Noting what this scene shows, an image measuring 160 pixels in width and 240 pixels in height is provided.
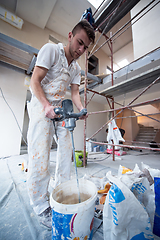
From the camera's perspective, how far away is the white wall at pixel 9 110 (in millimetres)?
2613

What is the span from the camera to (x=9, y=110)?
2.72 meters

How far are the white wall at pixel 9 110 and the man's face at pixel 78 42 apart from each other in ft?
8.84

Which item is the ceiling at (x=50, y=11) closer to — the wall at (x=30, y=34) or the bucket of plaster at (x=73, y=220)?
the wall at (x=30, y=34)

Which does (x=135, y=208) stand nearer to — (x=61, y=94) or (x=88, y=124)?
(x=61, y=94)

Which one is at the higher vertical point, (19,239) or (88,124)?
(88,124)

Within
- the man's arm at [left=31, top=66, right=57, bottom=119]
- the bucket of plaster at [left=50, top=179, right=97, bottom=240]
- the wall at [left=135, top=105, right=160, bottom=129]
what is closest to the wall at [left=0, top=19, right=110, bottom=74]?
the man's arm at [left=31, top=66, right=57, bottom=119]

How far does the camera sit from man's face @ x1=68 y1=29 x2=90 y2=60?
72cm

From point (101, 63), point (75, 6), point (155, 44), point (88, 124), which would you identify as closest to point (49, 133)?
point (155, 44)

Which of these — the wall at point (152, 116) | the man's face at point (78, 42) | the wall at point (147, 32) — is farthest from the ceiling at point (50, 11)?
the wall at point (152, 116)

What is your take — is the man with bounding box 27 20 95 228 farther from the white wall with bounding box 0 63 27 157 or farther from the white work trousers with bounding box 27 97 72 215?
the white wall with bounding box 0 63 27 157

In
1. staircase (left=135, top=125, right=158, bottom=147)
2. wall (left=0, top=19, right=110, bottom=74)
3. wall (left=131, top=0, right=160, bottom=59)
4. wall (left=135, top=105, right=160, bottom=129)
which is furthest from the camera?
wall (left=135, top=105, right=160, bottom=129)

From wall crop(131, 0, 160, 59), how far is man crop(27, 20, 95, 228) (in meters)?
2.72

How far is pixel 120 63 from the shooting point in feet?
18.1

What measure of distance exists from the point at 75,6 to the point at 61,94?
3943 mm
